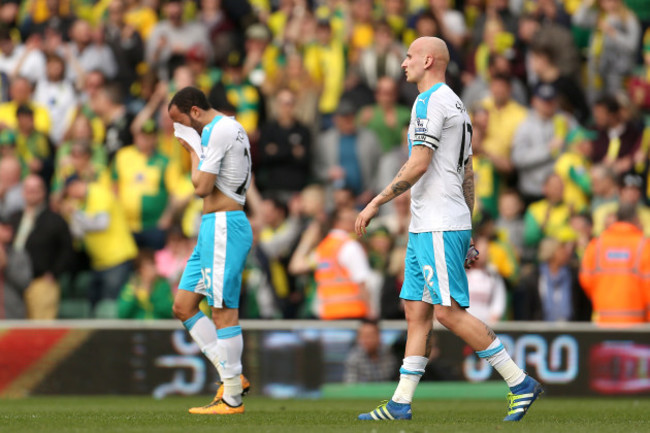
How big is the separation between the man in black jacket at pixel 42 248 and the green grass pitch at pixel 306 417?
251cm

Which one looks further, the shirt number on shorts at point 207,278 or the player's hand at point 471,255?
the shirt number on shorts at point 207,278

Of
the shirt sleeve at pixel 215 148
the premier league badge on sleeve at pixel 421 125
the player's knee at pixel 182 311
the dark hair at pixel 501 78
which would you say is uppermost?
the dark hair at pixel 501 78

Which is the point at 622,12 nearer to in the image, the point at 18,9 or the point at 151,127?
the point at 151,127

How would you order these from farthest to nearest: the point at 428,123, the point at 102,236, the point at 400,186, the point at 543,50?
the point at 543,50 < the point at 102,236 < the point at 428,123 < the point at 400,186

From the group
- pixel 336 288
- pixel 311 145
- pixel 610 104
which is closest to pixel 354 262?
pixel 336 288

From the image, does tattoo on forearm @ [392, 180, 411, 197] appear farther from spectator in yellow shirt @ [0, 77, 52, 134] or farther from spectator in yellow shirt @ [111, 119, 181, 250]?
spectator in yellow shirt @ [0, 77, 52, 134]

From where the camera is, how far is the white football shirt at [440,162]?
9.10m

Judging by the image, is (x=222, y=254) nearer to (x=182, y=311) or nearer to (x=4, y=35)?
(x=182, y=311)

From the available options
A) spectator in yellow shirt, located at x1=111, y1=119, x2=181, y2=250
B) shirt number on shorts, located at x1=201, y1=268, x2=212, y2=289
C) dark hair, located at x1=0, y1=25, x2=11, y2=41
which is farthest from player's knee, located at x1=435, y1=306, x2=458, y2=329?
dark hair, located at x1=0, y1=25, x2=11, y2=41

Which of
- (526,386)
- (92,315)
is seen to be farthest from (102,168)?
(526,386)

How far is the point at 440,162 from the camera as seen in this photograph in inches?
363

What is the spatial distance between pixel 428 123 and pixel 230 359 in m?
2.52

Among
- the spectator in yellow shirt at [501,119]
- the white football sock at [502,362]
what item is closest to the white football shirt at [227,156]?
the white football sock at [502,362]

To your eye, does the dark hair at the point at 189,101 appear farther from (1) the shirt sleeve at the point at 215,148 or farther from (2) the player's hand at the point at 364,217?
(2) the player's hand at the point at 364,217
